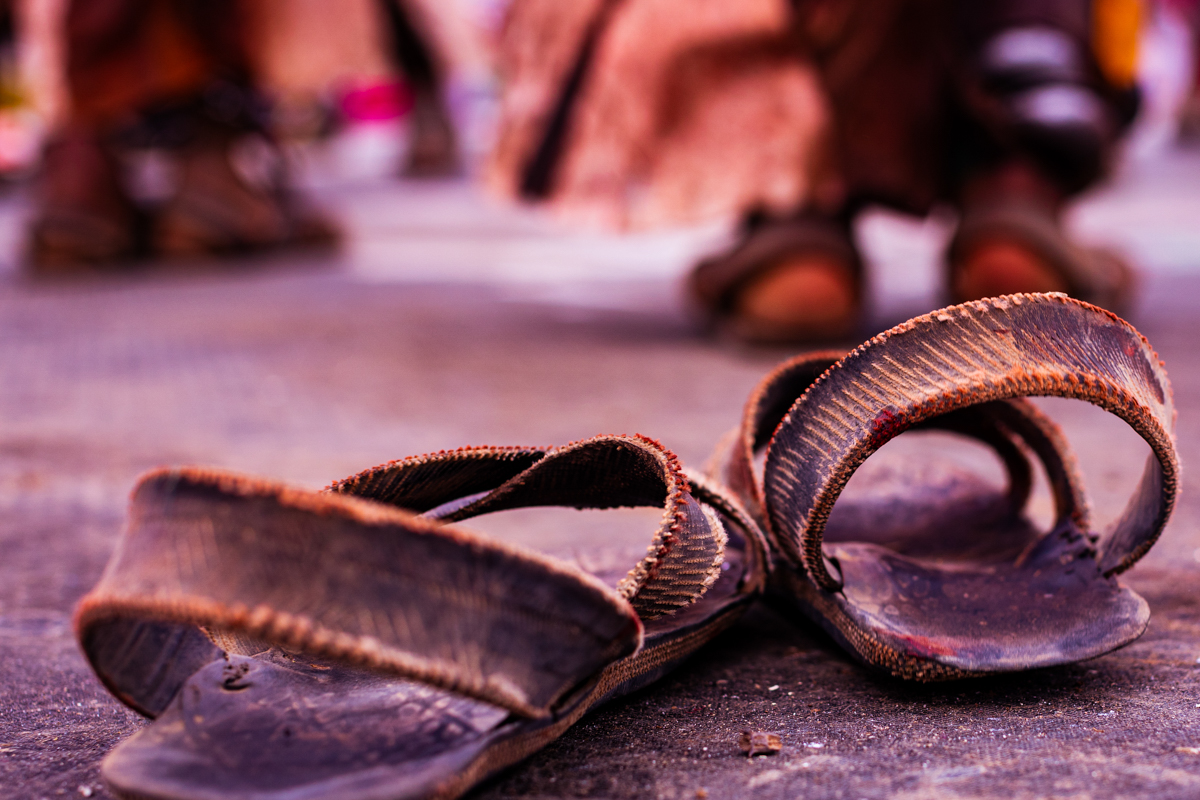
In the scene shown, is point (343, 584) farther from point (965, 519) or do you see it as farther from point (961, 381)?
point (965, 519)

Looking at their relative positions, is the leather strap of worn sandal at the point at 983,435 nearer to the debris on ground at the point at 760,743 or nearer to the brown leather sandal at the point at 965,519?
the brown leather sandal at the point at 965,519

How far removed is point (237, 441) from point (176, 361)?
2.05 ft

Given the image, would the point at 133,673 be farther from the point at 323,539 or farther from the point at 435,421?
the point at 435,421

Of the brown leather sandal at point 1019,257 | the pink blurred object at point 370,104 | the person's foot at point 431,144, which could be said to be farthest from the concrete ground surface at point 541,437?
the pink blurred object at point 370,104

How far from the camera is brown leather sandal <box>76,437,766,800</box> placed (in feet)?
1.61

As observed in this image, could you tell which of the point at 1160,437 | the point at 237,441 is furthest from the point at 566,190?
the point at 1160,437

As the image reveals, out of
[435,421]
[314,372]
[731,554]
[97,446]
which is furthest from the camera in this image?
[314,372]

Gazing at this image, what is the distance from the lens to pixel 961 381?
0.61 m

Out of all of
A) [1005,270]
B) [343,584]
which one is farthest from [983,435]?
[1005,270]

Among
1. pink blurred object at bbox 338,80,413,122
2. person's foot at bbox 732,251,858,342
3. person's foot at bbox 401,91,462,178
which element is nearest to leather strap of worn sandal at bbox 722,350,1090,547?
person's foot at bbox 732,251,858,342

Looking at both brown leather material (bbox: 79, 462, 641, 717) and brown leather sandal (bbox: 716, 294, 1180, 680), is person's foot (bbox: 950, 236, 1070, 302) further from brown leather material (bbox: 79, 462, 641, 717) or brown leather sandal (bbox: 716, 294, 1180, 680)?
brown leather material (bbox: 79, 462, 641, 717)

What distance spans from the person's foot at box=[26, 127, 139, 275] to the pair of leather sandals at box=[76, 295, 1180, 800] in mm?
2732

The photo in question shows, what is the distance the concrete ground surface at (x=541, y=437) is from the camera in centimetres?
58

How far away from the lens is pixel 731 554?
777 mm
